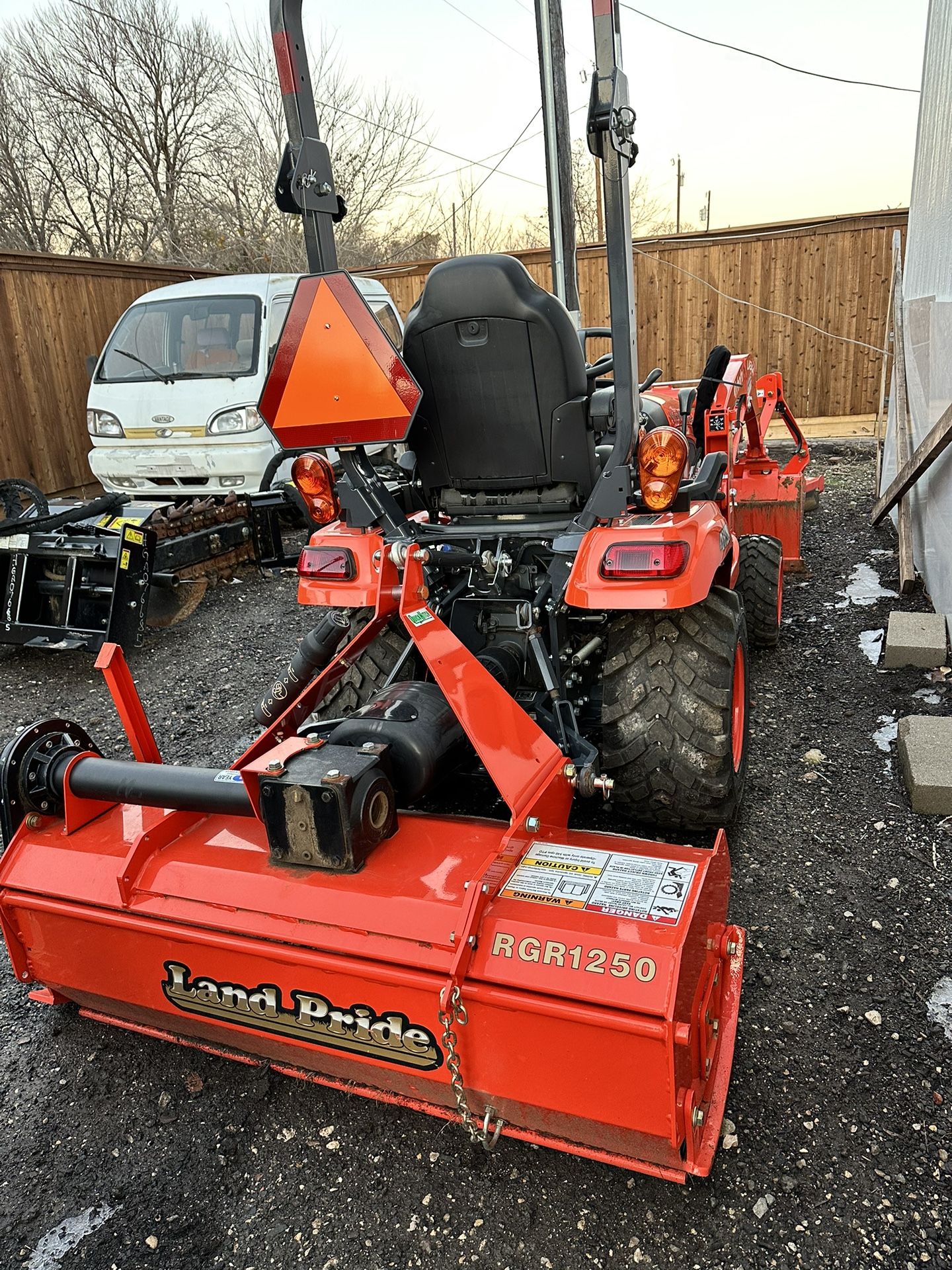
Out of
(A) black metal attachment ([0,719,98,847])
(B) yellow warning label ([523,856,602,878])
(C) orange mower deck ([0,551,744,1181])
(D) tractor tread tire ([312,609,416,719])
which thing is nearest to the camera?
(C) orange mower deck ([0,551,744,1181])

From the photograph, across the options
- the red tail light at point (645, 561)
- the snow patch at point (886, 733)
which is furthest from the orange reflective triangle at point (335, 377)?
the snow patch at point (886, 733)

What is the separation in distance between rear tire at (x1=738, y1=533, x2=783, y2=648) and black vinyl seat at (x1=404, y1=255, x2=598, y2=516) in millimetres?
1927

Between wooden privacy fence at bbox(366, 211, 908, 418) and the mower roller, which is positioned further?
wooden privacy fence at bbox(366, 211, 908, 418)

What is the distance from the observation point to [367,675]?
3.29 metres

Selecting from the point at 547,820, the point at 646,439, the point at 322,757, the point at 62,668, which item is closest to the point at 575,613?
the point at 646,439

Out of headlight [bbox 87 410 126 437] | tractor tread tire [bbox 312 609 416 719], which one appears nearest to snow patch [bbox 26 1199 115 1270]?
tractor tread tire [bbox 312 609 416 719]

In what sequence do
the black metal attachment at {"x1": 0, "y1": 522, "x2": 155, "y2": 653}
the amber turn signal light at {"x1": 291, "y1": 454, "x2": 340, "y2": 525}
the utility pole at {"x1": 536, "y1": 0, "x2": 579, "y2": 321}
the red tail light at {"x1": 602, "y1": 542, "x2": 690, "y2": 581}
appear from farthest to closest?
the black metal attachment at {"x1": 0, "y1": 522, "x2": 155, "y2": 653}, the utility pole at {"x1": 536, "y1": 0, "x2": 579, "y2": 321}, the amber turn signal light at {"x1": 291, "y1": 454, "x2": 340, "y2": 525}, the red tail light at {"x1": 602, "y1": 542, "x2": 690, "y2": 581}

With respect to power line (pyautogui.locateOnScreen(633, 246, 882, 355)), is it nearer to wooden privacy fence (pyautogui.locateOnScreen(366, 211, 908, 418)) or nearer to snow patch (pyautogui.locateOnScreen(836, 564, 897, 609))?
wooden privacy fence (pyautogui.locateOnScreen(366, 211, 908, 418))

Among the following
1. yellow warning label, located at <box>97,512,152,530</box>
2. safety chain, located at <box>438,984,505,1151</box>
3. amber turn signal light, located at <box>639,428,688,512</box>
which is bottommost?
safety chain, located at <box>438,984,505,1151</box>

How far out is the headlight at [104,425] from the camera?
23.7 ft

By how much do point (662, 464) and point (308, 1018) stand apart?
184cm

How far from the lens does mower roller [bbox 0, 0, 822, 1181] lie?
6.02 ft

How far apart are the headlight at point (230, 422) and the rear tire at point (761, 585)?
159 inches

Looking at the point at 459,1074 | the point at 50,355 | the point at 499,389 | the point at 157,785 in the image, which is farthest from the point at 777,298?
the point at 459,1074
